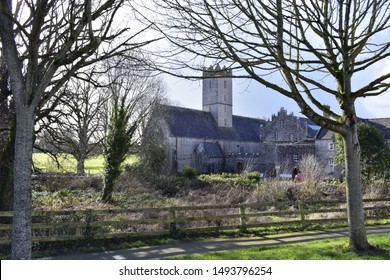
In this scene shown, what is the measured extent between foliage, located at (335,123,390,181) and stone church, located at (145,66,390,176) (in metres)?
14.1

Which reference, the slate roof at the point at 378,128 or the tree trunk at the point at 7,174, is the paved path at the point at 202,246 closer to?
the tree trunk at the point at 7,174

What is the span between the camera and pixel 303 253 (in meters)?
8.04

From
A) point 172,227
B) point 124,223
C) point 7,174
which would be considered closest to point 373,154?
point 172,227

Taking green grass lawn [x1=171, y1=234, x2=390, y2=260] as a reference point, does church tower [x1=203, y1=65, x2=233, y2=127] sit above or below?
above

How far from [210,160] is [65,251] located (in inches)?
1724

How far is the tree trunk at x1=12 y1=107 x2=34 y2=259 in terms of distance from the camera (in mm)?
4859

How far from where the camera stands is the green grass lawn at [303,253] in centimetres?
741

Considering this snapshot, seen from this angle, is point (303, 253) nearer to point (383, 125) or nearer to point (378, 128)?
point (378, 128)

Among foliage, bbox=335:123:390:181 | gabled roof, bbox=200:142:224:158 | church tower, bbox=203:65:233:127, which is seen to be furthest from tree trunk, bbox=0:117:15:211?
church tower, bbox=203:65:233:127

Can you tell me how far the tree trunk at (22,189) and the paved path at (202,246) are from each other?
12.0 feet

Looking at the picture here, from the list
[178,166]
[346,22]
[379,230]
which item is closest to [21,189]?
[346,22]

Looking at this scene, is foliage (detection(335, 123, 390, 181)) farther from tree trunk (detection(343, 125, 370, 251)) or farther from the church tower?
the church tower

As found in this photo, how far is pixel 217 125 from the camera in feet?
198

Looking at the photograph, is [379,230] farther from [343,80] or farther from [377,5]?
[377,5]
